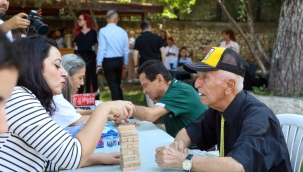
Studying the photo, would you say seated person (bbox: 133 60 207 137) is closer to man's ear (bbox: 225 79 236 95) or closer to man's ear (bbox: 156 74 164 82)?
man's ear (bbox: 156 74 164 82)

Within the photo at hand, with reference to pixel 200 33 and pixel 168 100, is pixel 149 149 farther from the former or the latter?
pixel 200 33

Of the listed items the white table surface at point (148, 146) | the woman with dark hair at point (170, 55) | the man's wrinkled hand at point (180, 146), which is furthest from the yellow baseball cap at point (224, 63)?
the woman with dark hair at point (170, 55)

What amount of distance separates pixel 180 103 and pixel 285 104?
11.4ft

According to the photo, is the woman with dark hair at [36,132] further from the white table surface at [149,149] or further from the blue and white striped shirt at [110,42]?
the blue and white striped shirt at [110,42]

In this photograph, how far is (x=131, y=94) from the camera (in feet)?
30.5

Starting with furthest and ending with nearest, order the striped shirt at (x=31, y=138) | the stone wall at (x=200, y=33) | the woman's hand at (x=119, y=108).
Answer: the stone wall at (x=200, y=33), the woman's hand at (x=119, y=108), the striped shirt at (x=31, y=138)

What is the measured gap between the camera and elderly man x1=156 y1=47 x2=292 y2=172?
1.71m

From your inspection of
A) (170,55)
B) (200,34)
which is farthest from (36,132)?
(200,34)

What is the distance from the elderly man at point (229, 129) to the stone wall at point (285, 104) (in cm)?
392

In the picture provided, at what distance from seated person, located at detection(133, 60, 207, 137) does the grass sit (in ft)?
15.4

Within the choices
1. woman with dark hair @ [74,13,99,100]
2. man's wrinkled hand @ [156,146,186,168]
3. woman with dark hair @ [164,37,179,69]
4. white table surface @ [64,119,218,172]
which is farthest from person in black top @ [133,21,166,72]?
man's wrinkled hand @ [156,146,186,168]

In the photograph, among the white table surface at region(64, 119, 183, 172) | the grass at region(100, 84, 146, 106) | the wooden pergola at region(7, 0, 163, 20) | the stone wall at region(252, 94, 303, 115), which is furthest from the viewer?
the wooden pergola at region(7, 0, 163, 20)

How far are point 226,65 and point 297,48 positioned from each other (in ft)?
14.5

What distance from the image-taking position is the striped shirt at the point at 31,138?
55.6 inches
